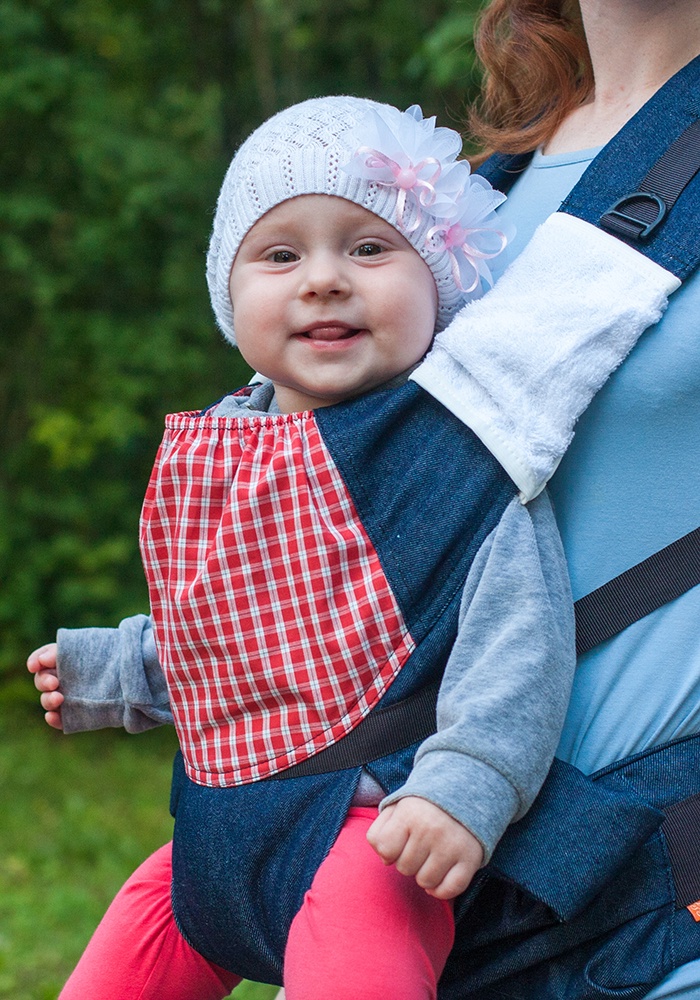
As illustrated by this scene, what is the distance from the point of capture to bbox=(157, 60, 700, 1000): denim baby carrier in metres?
1.50

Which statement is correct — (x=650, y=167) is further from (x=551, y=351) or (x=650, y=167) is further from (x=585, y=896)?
(x=585, y=896)

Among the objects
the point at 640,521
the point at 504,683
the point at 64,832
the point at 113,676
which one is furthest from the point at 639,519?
the point at 64,832

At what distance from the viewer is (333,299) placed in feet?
5.60

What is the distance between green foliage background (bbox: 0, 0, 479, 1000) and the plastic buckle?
4.82 metres

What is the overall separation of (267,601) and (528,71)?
1.13 m

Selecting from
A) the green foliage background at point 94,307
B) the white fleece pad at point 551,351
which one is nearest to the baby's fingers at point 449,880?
the white fleece pad at point 551,351

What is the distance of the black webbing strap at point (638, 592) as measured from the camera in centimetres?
158

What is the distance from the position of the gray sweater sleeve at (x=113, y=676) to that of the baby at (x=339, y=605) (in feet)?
0.57

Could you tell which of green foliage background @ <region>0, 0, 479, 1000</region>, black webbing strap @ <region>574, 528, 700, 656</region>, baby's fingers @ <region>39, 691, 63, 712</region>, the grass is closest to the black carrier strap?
black webbing strap @ <region>574, 528, 700, 656</region>

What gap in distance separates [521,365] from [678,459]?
22 centimetres

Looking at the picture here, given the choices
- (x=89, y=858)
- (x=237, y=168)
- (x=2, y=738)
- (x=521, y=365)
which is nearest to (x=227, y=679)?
(x=521, y=365)

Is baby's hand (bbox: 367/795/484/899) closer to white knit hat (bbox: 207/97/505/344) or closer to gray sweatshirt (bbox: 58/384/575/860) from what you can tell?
gray sweatshirt (bbox: 58/384/575/860)

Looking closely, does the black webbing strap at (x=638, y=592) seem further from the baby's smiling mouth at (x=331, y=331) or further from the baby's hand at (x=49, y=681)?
the baby's hand at (x=49, y=681)

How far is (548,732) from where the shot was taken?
4.89ft
